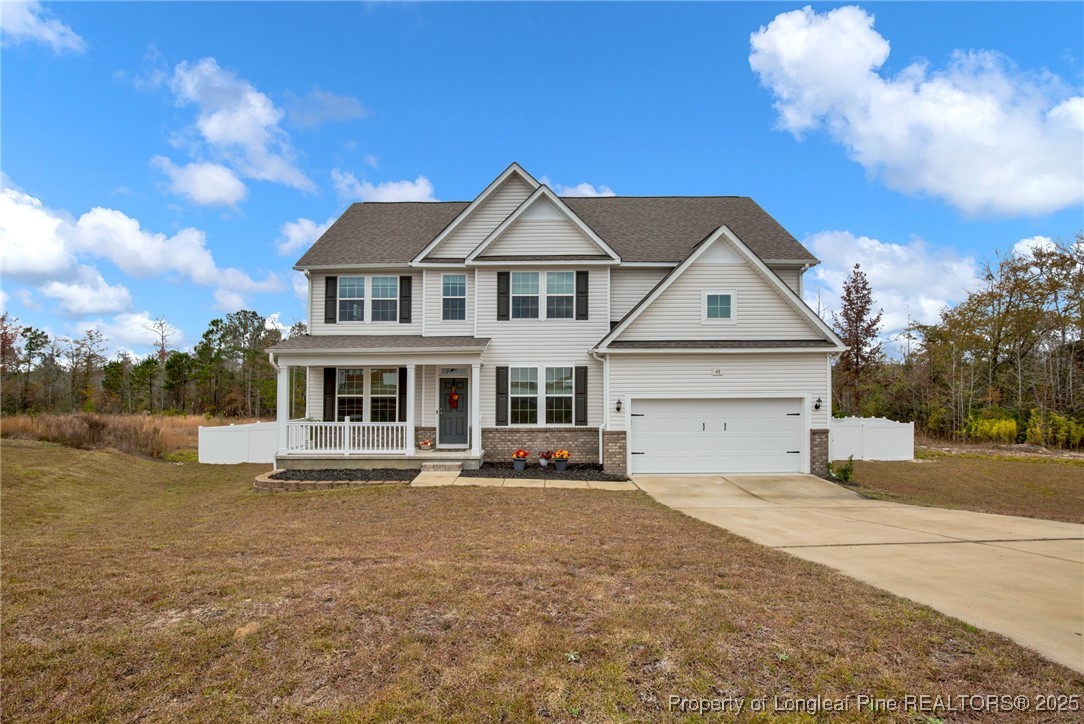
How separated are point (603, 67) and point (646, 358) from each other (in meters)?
10.5

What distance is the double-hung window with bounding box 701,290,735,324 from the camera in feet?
47.5

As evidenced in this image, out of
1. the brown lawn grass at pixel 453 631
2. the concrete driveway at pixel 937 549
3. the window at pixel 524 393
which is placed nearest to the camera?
the brown lawn grass at pixel 453 631

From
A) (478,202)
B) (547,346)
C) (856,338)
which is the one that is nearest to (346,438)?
(547,346)

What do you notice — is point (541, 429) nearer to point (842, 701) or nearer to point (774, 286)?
point (774, 286)

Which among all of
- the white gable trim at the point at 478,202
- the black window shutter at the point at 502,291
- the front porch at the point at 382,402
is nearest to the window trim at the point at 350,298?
the front porch at the point at 382,402

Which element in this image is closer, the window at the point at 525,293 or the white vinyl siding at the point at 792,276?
the window at the point at 525,293

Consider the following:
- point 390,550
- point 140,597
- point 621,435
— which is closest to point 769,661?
point 390,550

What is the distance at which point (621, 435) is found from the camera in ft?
46.1

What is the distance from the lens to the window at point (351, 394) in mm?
16094

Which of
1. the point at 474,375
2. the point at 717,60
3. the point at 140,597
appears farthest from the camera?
the point at 717,60

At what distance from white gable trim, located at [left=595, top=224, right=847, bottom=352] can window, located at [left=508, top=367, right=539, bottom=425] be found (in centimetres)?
236

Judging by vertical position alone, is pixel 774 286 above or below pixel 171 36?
below

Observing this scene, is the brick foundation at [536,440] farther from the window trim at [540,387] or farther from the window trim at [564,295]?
the window trim at [564,295]

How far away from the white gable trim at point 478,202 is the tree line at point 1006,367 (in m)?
20.5
